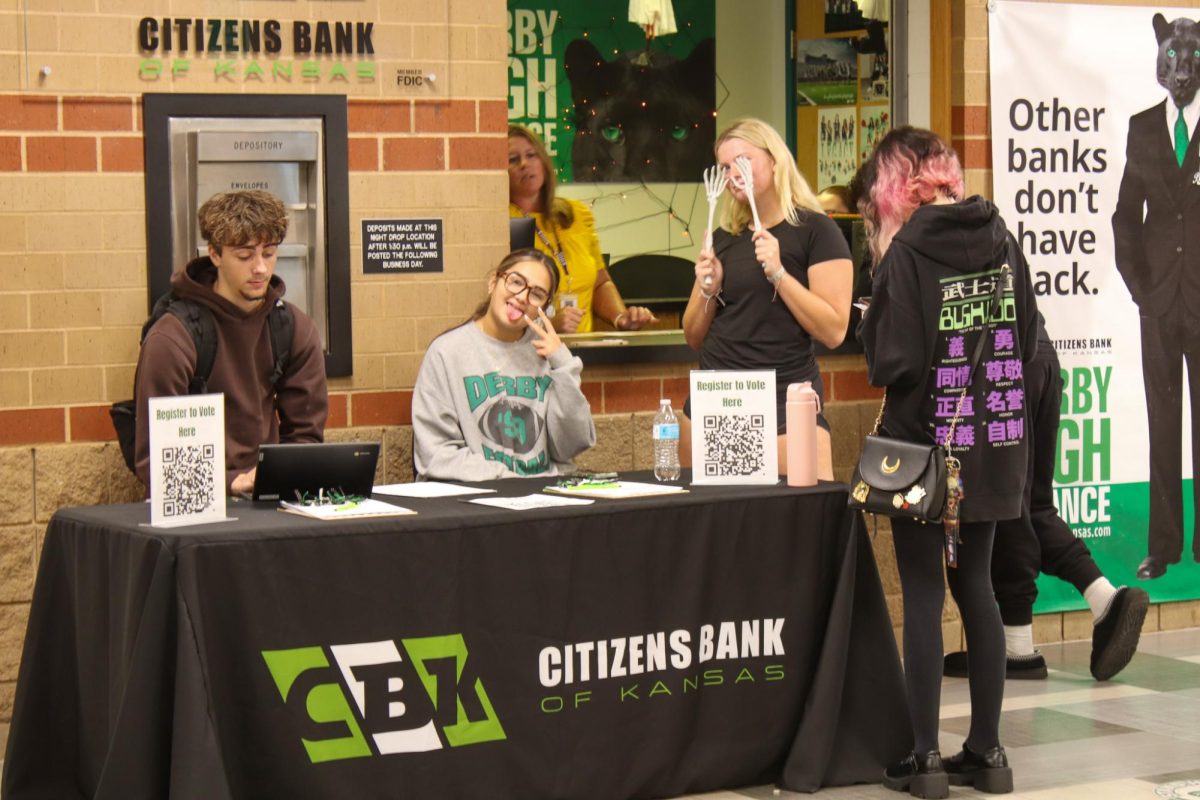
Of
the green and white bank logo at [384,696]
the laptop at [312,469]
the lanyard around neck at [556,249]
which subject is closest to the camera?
the green and white bank logo at [384,696]

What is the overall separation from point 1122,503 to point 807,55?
278 cm

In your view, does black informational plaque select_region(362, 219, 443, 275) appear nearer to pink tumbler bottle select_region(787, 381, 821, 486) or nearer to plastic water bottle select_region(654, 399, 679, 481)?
plastic water bottle select_region(654, 399, 679, 481)

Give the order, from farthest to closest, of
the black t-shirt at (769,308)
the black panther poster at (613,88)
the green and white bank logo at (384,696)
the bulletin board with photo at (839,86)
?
the black panther poster at (613,88)
the bulletin board with photo at (839,86)
the black t-shirt at (769,308)
the green and white bank logo at (384,696)

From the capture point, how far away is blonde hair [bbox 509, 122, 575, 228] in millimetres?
7129

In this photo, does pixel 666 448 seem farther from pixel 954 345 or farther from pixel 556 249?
pixel 556 249

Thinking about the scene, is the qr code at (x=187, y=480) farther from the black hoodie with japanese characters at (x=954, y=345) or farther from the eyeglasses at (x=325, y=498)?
the black hoodie with japanese characters at (x=954, y=345)

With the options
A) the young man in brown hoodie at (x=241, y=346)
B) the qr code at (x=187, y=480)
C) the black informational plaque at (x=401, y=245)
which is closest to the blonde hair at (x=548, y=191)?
the black informational plaque at (x=401, y=245)

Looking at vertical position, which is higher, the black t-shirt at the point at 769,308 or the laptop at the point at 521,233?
the laptop at the point at 521,233

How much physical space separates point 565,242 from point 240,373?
2269 mm

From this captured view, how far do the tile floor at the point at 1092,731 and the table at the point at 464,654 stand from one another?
0.29 metres

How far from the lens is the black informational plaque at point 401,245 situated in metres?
6.24

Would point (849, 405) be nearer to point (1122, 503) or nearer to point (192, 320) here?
point (1122, 503)

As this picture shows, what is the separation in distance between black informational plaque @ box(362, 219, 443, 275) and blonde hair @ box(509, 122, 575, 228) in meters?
0.91

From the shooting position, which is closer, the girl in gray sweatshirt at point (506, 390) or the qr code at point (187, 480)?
the qr code at point (187, 480)
